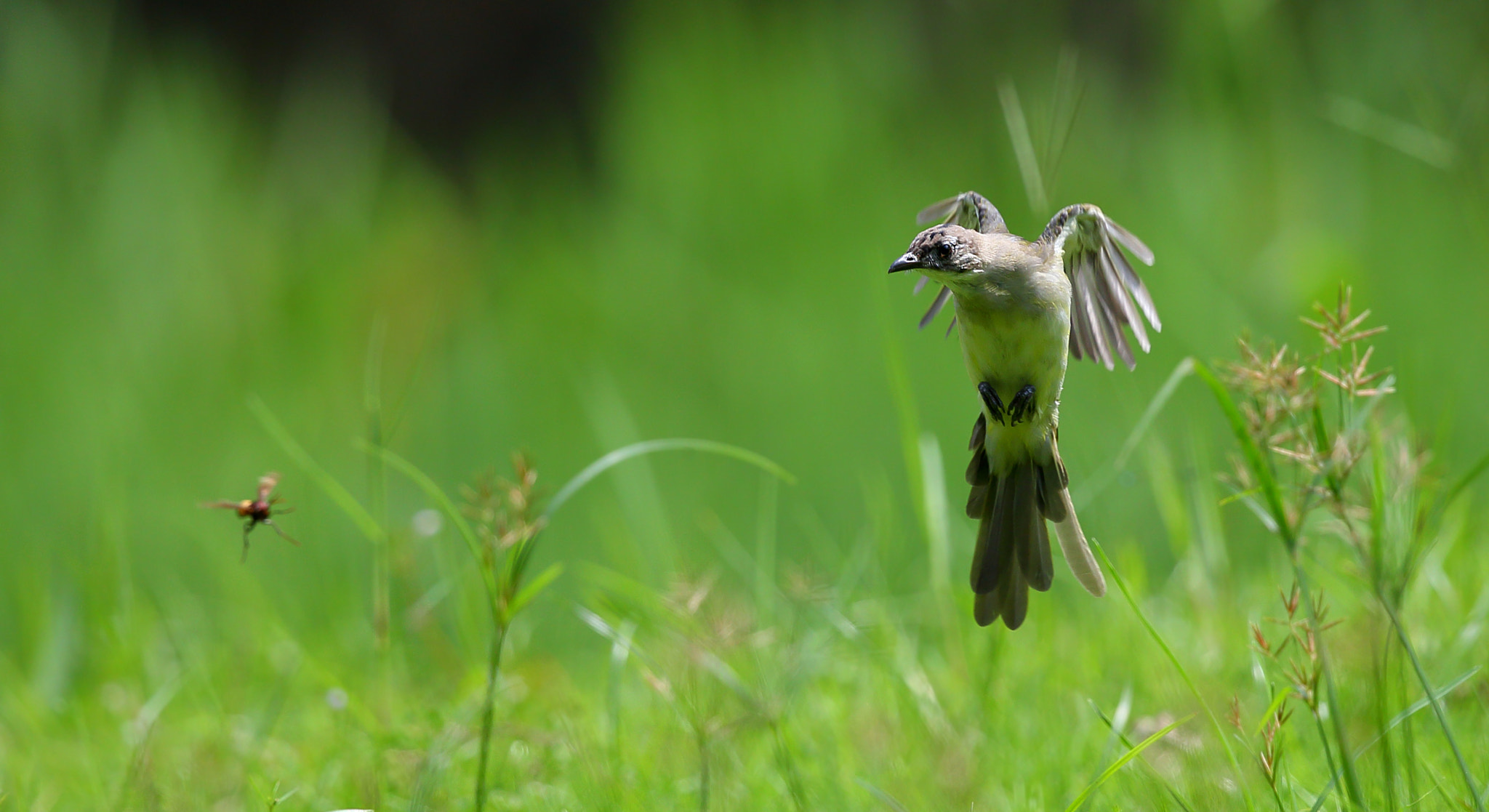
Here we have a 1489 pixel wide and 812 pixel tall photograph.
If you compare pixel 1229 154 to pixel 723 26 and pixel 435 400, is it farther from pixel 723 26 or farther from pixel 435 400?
pixel 435 400

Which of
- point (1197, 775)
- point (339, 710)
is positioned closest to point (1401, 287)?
point (1197, 775)

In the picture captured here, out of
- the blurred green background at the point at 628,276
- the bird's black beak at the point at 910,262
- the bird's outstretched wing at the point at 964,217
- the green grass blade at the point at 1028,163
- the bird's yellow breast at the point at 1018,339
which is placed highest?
the green grass blade at the point at 1028,163

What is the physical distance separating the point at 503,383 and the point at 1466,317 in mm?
3441

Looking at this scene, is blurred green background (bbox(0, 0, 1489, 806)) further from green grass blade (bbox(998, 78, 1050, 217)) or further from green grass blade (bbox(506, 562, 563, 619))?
green grass blade (bbox(998, 78, 1050, 217))

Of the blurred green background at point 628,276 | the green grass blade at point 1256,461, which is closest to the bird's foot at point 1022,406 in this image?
the green grass blade at point 1256,461

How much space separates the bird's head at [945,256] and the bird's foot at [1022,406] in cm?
10

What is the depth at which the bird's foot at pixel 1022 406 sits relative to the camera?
99cm

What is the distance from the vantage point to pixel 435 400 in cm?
493

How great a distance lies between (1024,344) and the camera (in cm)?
96

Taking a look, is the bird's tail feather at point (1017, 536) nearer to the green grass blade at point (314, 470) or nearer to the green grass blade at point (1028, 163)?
the green grass blade at point (1028, 163)

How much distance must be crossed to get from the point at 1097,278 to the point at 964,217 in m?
0.14

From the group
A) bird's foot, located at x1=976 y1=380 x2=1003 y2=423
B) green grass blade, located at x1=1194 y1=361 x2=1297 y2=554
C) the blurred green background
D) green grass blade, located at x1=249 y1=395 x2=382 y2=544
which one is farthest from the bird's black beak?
the blurred green background

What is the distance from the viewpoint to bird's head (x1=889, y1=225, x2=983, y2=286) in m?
0.97

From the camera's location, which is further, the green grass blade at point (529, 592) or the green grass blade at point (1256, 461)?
the green grass blade at point (529, 592)
